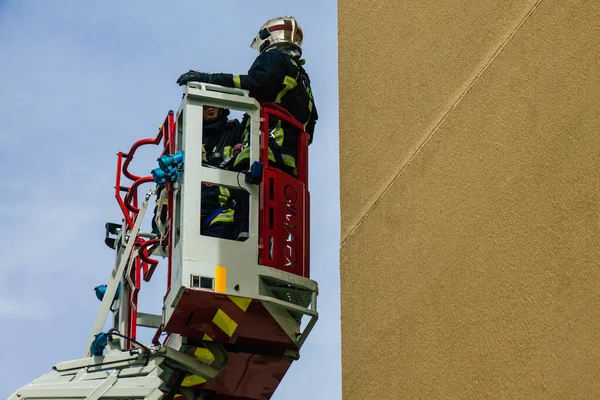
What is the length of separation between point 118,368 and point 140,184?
153 cm

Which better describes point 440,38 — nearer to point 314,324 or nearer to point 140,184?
point 314,324

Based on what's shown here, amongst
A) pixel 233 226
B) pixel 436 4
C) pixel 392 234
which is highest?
pixel 436 4

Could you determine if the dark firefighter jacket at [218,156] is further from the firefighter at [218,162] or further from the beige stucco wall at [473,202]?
the beige stucco wall at [473,202]

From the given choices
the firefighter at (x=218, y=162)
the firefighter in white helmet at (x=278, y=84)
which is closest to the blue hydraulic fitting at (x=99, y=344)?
the firefighter at (x=218, y=162)

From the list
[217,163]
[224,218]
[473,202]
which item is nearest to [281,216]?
[224,218]

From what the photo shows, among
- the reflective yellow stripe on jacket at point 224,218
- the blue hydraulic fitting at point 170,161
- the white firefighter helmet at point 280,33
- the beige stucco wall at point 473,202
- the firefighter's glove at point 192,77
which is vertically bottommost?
the beige stucco wall at point 473,202

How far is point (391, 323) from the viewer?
5.98m

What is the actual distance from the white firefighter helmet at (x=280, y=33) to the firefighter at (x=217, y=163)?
66 centimetres

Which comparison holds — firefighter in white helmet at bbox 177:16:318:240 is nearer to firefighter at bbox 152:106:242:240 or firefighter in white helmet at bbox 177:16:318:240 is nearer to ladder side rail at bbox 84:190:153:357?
firefighter at bbox 152:106:242:240

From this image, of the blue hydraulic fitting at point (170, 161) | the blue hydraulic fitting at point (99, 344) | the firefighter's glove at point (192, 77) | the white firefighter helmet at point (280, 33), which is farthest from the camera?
the white firefighter helmet at point (280, 33)

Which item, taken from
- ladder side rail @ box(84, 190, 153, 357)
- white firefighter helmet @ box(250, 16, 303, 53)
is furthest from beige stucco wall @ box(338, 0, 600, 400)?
ladder side rail @ box(84, 190, 153, 357)

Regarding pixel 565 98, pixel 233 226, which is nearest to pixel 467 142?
pixel 565 98

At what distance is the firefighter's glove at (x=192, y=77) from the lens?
8.13 meters

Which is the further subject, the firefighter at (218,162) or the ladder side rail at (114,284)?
the ladder side rail at (114,284)
